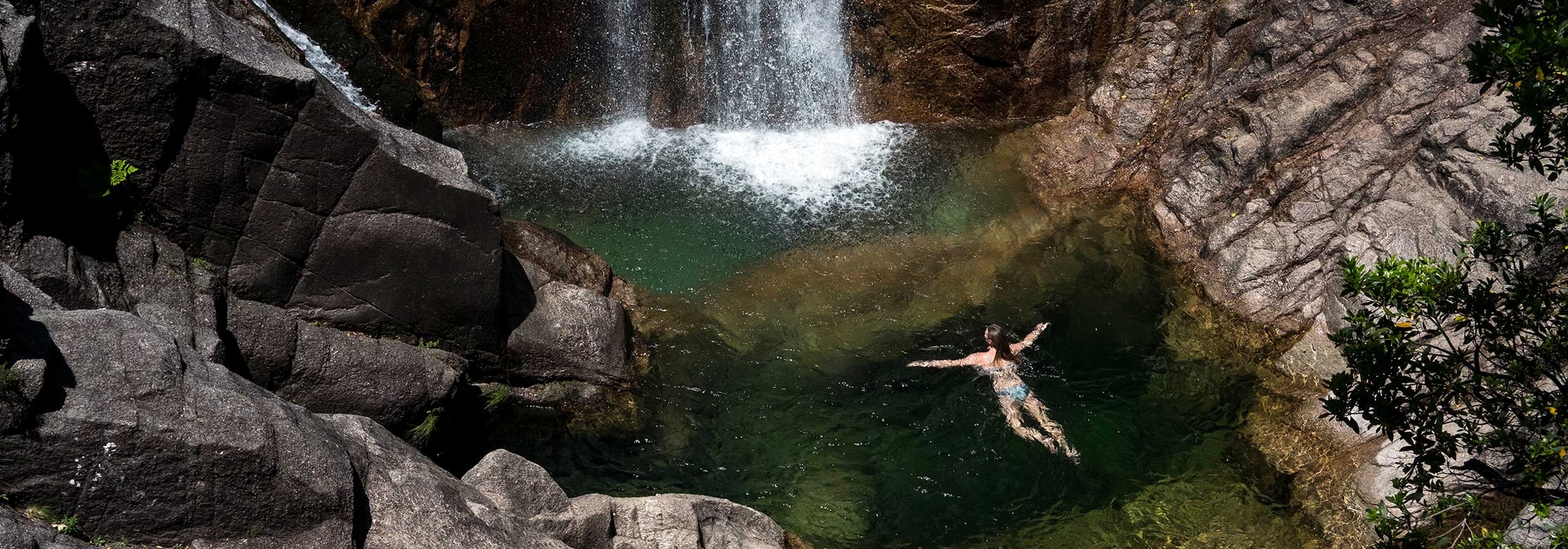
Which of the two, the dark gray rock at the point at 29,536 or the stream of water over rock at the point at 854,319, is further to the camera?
the stream of water over rock at the point at 854,319

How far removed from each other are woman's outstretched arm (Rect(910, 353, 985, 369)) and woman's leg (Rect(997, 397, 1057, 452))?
637mm

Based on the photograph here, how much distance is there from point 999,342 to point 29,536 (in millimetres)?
8452

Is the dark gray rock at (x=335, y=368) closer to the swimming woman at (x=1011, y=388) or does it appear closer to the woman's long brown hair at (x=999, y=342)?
the swimming woman at (x=1011, y=388)

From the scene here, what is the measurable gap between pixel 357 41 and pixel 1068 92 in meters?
9.92

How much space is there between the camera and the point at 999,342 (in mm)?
11156

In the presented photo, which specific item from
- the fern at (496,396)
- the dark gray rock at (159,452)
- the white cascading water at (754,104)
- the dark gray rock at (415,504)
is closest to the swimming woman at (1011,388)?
the white cascading water at (754,104)

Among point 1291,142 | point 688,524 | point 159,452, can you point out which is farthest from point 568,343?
point 1291,142

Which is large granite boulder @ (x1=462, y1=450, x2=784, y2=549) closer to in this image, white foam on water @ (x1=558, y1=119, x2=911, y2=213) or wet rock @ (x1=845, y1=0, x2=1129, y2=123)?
white foam on water @ (x1=558, y1=119, x2=911, y2=213)

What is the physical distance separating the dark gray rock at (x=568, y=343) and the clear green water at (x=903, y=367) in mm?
521

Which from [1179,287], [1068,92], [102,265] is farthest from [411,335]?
[1068,92]

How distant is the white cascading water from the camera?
15.1 m

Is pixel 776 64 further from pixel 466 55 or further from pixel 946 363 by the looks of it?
pixel 946 363

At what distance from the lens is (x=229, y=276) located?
9680 millimetres

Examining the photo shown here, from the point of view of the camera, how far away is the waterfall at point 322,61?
42.6 feet
